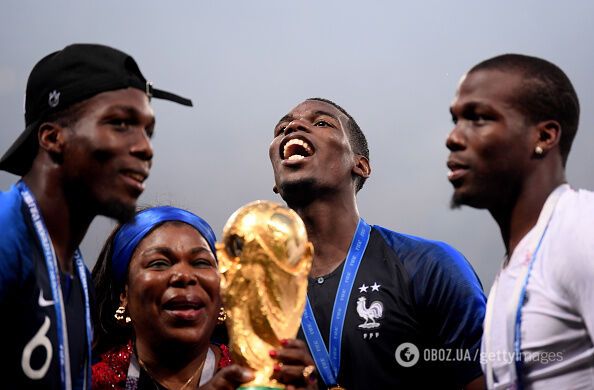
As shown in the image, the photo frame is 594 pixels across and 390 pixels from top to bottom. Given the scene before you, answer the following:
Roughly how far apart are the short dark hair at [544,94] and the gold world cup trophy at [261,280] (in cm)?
71

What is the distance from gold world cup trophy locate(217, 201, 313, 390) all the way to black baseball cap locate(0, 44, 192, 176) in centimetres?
52

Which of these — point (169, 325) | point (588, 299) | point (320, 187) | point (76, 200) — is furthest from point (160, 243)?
point (588, 299)

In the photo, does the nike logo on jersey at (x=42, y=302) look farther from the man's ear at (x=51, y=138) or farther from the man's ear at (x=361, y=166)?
the man's ear at (x=361, y=166)

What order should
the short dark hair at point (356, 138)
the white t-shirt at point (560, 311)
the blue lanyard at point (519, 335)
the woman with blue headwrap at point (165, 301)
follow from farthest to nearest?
1. the short dark hair at point (356, 138)
2. the woman with blue headwrap at point (165, 301)
3. the blue lanyard at point (519, 335)
4. the white t-shirt at point (560, 311)

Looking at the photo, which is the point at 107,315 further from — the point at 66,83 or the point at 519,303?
the point at 519,303

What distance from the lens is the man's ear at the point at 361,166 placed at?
11.1 ft

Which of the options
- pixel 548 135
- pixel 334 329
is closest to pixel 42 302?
pixel 334 329

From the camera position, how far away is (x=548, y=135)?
6.61 feet

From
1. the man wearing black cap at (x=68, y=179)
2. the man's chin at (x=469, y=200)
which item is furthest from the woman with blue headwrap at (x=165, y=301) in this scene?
the man's chin at (x=469, y=200)

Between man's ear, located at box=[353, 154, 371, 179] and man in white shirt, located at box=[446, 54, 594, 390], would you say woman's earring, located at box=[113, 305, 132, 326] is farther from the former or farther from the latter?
man in white shirt, located at box=[446, 54, 594, 390]

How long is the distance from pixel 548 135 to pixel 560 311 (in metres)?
0.50

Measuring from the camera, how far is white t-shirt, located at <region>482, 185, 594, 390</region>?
1.74 metres

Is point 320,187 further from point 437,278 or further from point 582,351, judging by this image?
point 582,351

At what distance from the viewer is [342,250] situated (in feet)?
10.0
